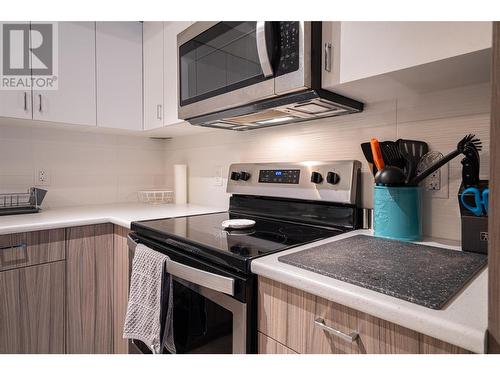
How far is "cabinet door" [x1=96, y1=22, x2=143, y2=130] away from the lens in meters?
1.64

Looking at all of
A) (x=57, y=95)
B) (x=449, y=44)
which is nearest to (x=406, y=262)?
(x=449, y=44)

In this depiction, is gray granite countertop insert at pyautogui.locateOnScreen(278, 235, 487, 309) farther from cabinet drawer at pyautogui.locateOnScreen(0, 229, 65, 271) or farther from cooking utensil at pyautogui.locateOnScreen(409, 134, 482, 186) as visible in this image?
cabinet drawer at pyautogui.locateOnScreen(0, 229, 65, 271)

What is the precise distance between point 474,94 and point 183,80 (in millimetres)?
1114

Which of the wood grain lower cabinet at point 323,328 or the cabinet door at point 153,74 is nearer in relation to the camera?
the wood grain lower cabinet at point 323,328

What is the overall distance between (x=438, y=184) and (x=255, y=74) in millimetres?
717

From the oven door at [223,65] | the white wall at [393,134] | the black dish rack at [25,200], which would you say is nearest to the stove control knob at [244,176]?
the white wall at [393,134]

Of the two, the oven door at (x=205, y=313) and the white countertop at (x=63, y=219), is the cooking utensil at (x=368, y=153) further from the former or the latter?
the white countertop at (x=63, y=219)

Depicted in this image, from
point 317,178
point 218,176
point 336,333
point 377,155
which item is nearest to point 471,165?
point 377,155

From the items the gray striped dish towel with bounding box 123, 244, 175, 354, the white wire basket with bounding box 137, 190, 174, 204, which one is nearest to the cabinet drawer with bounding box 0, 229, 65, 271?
the gray striped dish towel with bounding box 123, 244, 175, 354

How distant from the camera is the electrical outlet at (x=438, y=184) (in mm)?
958

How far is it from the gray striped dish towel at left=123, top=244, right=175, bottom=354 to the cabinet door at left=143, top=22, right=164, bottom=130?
2.89 ft

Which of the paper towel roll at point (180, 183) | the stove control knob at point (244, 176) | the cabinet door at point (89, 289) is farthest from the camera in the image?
the paper towel roll at point (180, 183)

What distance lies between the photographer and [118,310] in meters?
1.43

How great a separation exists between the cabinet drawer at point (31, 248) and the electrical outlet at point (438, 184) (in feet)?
4.93
